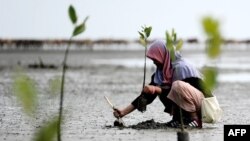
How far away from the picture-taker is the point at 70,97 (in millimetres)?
15086

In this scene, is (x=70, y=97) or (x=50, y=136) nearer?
(x=50, y=136)

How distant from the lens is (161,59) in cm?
802

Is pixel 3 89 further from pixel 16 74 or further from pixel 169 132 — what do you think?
pixel 16 74

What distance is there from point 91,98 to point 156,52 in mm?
6743

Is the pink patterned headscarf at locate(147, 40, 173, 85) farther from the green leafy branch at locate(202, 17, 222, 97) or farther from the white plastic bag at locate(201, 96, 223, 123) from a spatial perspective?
the green leafy branch at locate(202, 17, 222, 97)

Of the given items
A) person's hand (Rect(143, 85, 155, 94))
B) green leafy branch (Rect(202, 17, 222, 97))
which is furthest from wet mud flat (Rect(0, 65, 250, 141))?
green leafy branch (Rect(202, 17, 222, 97))

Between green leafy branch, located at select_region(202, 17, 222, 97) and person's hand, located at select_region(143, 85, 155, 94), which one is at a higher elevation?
green leafy branch, located at select_region(202, 17, 222, 97)

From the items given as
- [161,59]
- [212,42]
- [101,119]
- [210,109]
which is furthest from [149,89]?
[212,42]

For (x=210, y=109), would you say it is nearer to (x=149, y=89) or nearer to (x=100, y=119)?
(x=149, y=89)

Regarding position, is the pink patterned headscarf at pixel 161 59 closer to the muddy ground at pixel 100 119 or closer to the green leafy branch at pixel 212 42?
the muddy ground at pixel 100 119

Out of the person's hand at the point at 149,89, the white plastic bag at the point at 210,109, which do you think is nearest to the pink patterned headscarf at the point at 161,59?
the person's hand at the point at 149,89

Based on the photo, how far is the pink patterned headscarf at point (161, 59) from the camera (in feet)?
26.2

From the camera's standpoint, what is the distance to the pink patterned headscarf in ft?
26.2

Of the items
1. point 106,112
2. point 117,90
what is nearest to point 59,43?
point 117,90
